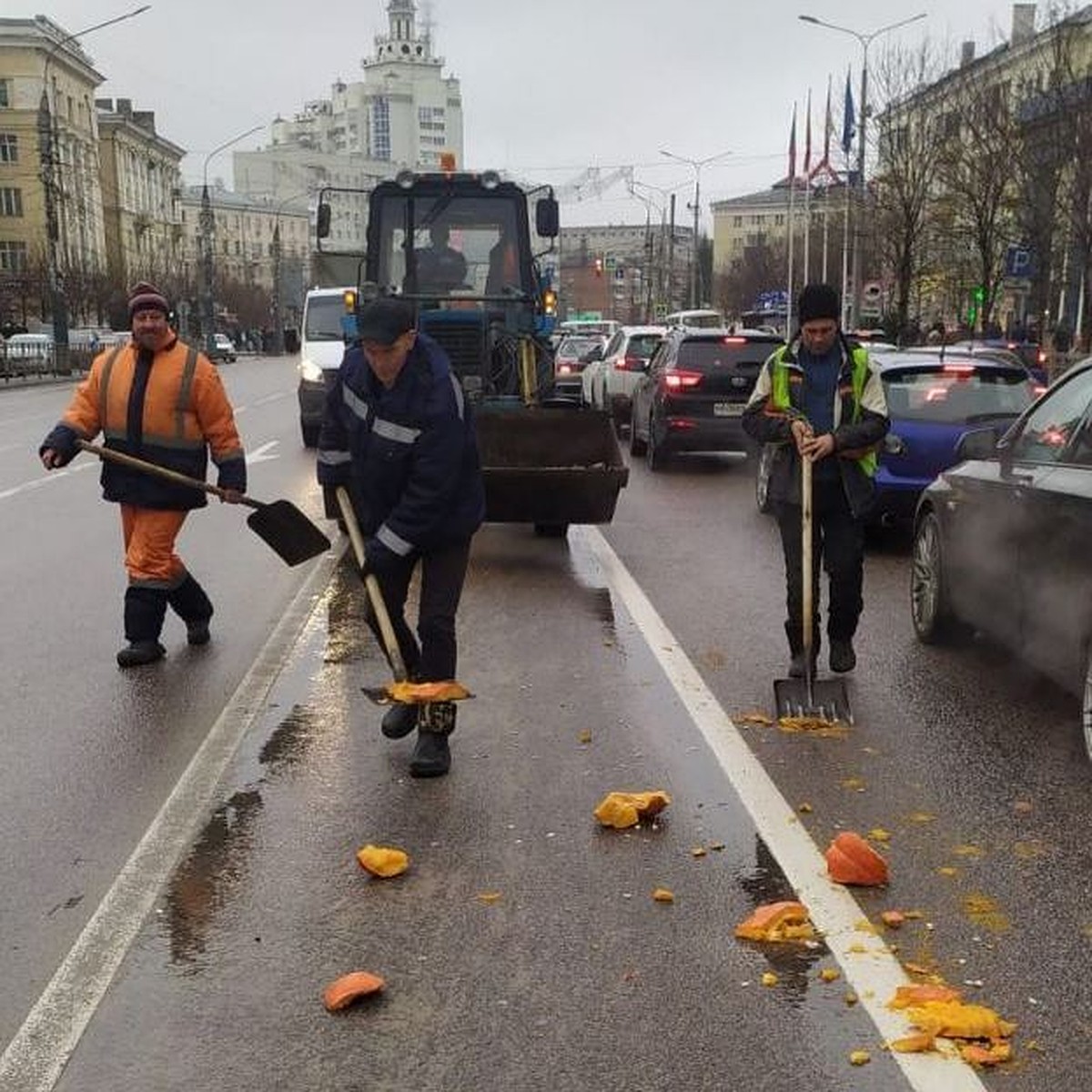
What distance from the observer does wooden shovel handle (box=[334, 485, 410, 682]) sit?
504 cm

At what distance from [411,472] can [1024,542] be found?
8.87 feet

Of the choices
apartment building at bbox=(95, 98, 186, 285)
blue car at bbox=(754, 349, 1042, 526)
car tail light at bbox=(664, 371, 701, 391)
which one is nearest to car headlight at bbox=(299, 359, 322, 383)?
car tail light at bbox=(664, 371, 701, 391)

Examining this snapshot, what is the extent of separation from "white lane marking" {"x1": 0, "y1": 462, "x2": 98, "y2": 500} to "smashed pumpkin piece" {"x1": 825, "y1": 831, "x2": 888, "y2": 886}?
10304mm

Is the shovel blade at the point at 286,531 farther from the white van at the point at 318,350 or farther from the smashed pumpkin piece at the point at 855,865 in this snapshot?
the white van at the point at 318,350

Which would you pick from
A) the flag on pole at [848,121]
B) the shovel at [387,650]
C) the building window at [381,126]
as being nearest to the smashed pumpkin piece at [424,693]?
the shovel at [387,650]

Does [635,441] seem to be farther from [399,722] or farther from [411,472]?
[411,472]

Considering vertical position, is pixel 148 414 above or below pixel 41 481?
above

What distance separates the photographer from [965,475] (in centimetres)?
652

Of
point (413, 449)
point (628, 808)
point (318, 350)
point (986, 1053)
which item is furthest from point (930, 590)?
point (318, 350)

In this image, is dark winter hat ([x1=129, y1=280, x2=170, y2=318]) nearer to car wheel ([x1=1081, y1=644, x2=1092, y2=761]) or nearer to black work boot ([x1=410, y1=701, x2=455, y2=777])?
black work boot ([x1=410, y1=701, x2=455, y2=777])

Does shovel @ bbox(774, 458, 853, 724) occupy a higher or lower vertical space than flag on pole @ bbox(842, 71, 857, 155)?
lower

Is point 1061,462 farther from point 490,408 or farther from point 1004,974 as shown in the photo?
point 490,408

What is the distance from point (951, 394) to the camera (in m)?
9.76

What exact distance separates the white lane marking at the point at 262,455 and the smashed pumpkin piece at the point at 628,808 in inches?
464
